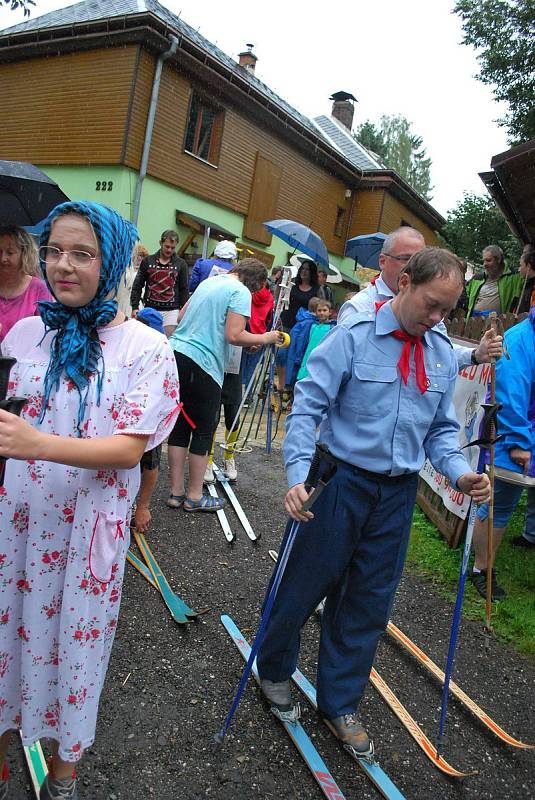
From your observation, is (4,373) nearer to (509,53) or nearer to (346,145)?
(509,53)

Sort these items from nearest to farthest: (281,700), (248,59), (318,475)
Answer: (318,475), (281,700), (248,59)

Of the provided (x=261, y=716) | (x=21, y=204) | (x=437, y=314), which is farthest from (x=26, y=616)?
(x=21, y=204)

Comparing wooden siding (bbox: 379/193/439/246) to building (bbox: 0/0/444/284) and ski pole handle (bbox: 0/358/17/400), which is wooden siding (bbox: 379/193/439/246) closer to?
building (bbox: 0/0/444/284)

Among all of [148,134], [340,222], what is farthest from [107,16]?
[340,222]

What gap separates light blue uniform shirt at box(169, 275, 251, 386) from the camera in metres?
4.62

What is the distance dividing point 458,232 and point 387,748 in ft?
69.1

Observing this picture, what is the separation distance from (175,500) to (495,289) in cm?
522

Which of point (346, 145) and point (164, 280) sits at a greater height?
point (346, 145)

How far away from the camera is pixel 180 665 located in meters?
3.10

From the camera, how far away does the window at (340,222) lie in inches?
970

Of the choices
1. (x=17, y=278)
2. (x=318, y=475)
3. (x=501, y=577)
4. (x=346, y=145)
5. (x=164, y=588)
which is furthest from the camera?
(x=346, y=145)

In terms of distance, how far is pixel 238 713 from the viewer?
9.26 ft

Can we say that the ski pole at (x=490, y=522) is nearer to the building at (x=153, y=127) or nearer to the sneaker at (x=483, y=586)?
the sneaker at (x=483, y=586)

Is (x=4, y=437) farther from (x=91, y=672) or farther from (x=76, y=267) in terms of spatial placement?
(x=91, y=672)
